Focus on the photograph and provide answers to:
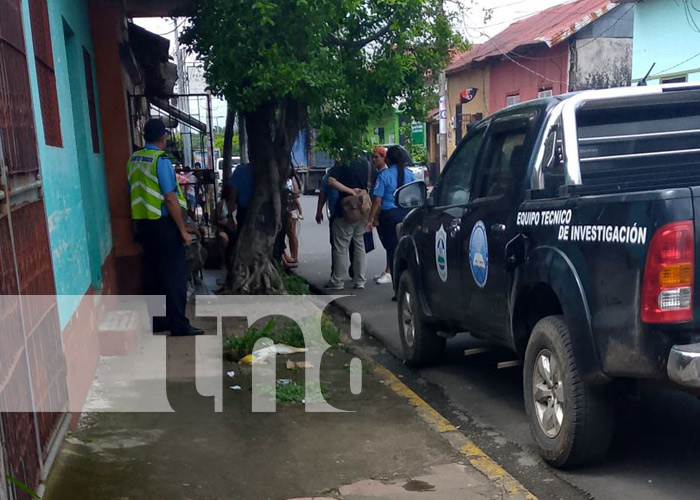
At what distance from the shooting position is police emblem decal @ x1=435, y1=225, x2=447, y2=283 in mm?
5750

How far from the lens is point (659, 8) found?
58.3 ft

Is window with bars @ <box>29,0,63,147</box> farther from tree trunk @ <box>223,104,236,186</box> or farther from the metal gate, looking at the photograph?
tree trunk @ <box>223,104,236,186</box>

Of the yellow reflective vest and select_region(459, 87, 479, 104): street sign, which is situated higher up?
select_region(459, 87, 479, 104): street sign

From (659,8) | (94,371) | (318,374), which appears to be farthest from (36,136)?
(659,8)

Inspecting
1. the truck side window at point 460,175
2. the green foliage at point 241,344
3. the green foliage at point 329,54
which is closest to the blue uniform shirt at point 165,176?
the green foliage at point 329,54

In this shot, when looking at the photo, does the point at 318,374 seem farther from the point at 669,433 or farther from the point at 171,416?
the point at 669,433

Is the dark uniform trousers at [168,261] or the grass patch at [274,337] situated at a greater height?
the dark uniform trousers at [168,261]

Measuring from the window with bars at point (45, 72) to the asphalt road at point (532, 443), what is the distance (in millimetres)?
3196

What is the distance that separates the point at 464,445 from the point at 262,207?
5.02 metres

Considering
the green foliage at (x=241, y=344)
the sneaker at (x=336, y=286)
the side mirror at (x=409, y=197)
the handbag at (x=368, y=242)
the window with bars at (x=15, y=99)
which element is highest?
the window with bars at (x=15, y=99)

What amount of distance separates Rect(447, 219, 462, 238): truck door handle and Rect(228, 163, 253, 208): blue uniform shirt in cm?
431

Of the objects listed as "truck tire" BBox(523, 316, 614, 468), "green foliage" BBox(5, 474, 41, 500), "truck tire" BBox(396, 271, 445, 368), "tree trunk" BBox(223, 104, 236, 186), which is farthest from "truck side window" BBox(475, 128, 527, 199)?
"tree trunk" BBox(223, 104, 236, 186)

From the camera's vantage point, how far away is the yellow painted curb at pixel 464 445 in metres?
4.05

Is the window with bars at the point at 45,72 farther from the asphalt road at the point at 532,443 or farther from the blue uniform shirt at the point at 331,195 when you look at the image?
the blue uniform shirt at the point at 331,195
